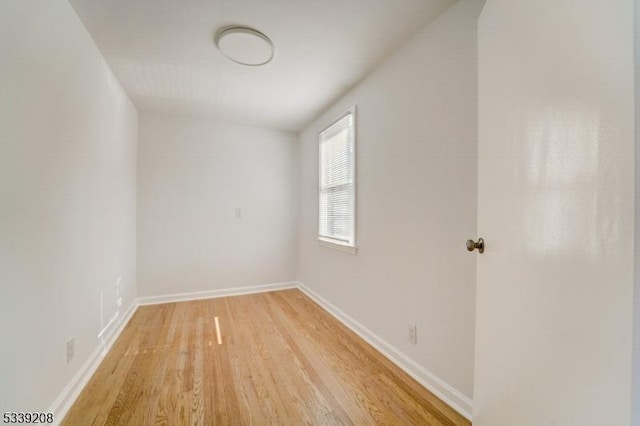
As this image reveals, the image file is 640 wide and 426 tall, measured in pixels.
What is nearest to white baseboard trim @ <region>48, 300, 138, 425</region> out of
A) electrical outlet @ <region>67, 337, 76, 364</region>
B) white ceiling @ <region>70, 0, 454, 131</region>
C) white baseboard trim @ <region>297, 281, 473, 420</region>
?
electrical outlet @ <region>67, 337, 76, 364</region>

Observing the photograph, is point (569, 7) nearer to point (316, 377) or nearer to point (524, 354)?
point (524, 354)

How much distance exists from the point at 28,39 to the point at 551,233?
7.14ft

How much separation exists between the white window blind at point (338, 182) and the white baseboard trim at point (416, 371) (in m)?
0.76

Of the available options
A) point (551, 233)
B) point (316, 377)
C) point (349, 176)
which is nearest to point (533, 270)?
point (551, 233)

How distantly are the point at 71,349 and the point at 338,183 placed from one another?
2.39 metres

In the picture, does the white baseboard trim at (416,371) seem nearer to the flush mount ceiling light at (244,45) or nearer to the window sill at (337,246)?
the window sill at (337,246)

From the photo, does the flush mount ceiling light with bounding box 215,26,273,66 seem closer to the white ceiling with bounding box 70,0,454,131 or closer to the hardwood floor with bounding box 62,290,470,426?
the white ceiling with bounding box 70,0,454,131

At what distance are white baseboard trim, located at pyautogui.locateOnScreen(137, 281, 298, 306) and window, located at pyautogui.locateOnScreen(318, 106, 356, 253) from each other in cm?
113

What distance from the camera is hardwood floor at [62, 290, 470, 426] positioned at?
1.42 meters

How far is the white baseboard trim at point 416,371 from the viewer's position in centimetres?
143

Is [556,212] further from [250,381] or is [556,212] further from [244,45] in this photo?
[244,45]

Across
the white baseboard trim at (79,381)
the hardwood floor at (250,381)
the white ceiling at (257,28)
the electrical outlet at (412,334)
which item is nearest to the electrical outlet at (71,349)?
the white baseboard trim at (79,381)

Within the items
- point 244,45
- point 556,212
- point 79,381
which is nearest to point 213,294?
point 79,381

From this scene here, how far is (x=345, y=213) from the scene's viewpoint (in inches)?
107
